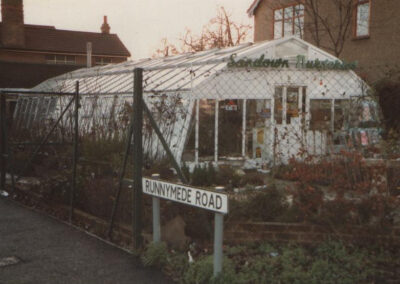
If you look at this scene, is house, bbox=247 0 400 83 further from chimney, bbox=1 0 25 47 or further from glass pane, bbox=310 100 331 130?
chimney, bbox=1 0 25 47

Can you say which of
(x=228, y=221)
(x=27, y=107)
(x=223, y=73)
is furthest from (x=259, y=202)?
(x=27, y=107)

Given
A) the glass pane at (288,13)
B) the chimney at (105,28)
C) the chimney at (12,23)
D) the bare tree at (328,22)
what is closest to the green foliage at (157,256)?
the bare tree at (328,22)

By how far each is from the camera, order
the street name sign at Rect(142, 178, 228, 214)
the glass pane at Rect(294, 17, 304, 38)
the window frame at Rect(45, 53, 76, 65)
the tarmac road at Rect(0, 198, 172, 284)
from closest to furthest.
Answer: the street name sign at Rect(142, 178, 228, 214)
the tarmac road at Rect(0, 198, 172, 284)
the glass pane at Rect(294, 17, 304, 38)
the window frame at Rect(45, 53, 76, 65)

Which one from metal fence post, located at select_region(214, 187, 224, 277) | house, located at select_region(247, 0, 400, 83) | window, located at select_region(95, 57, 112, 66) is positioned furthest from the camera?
window, located at select_region(95, 57, 112, 66)

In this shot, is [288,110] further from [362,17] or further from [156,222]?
[156,222]

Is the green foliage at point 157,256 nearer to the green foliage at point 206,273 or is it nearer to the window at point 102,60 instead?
the green foliage at point 206,273

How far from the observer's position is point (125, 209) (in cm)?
590

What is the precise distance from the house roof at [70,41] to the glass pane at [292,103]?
2530 centimetres

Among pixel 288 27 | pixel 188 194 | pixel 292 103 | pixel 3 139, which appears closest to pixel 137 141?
pixel 188 194

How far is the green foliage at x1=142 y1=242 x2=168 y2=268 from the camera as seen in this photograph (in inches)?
191

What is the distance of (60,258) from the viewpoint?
5.17 metres

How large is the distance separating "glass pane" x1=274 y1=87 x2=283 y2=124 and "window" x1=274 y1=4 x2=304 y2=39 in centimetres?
820

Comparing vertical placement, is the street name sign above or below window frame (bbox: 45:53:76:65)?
below

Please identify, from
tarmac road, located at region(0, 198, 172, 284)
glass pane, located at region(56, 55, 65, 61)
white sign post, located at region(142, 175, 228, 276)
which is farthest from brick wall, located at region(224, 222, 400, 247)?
glass pane, located at region(56, 55, 65, 61)
